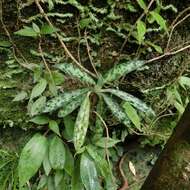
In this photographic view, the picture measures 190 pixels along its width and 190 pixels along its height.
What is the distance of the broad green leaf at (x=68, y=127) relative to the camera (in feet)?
3.56

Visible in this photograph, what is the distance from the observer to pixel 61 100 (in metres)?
1.02

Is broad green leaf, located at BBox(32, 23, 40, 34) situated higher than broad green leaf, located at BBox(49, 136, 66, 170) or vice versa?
broad green leaf, located at BBox(32, 23, 40, 34)

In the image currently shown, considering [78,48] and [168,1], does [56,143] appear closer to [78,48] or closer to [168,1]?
[78,48]

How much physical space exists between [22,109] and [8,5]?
0.30 metres

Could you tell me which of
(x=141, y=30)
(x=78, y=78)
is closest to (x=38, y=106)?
(x=78, y=78)

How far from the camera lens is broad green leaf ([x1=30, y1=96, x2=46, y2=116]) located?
1072 mm

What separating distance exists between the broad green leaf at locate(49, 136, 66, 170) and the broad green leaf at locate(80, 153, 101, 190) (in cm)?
6

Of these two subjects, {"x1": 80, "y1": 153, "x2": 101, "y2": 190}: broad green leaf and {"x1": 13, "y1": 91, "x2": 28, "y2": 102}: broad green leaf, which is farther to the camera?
{"x1": 13, "y1": 91, "x2": 28, "y2": 102}: broad green leaf

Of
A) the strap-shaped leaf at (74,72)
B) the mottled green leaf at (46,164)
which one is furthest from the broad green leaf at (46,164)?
the strap-shaped leaf at (74,72)

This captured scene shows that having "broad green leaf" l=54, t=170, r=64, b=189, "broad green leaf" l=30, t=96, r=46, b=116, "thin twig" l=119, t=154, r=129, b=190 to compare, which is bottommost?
"thin twig" l=119, t=154, r=129, b=190

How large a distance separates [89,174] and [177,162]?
0.46 metres

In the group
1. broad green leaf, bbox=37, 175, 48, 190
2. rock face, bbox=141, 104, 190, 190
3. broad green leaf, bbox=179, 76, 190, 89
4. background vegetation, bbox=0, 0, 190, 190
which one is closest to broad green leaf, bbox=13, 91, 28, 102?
background vegetation, bbox=0, 0, 190, 190

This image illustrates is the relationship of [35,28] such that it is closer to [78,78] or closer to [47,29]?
[47,29]

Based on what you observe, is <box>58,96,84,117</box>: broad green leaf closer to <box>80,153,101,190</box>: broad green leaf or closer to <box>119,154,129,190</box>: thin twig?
<box>80,153,101,190</box>: broad green leaf
